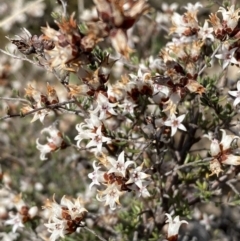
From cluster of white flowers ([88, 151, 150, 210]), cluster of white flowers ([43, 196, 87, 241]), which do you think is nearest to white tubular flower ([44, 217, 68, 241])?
cluster of white flowers ([43, 196, 87, 241])

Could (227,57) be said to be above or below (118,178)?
above

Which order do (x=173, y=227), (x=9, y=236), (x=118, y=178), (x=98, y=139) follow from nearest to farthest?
(x=118, y=178)
(x=98, y=139)
(x=173, y=227)
(x=9, y=236)

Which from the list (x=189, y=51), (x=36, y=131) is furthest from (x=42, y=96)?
(x=36, y=131)

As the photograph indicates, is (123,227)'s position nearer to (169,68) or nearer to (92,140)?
(92,140)

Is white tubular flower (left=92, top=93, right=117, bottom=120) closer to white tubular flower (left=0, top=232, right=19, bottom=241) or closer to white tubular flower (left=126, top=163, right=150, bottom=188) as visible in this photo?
white tubular flower (left=126, top=163, right=150, bottom=188)

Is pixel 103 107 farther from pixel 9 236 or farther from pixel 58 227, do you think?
pixel 9 236

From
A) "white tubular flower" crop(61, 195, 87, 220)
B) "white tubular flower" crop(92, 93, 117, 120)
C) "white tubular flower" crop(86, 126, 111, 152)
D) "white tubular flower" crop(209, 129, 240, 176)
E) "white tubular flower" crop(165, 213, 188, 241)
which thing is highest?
"white tubular flower" crop(92, 93, 117, 120)

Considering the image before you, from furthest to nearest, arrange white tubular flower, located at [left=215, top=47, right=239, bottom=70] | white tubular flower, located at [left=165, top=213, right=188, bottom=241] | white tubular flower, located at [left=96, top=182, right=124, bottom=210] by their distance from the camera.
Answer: white tubular flower, located at [left=165, top=213, right=188, bottom=241], white tubular flower, located at [left=215, top=47, right=239, bottom=70], white tubular flower, located at [left=96, top=182, right=124, bottom=210]

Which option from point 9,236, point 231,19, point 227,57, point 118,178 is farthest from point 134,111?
point 9,236

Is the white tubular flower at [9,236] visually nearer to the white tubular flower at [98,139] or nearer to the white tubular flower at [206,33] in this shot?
the white tubular flower at [98,139]

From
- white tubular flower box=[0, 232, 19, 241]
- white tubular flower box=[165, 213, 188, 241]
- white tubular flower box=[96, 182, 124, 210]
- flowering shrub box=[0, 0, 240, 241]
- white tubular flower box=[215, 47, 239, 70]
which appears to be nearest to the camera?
flowering shrub box=[0, 0, 240, 241]

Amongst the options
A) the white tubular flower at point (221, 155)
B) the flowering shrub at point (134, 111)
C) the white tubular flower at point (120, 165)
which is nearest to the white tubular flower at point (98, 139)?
the flowering shrub at point (134, 111)
